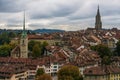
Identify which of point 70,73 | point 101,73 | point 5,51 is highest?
point 5,51

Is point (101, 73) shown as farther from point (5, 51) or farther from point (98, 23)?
point (98, 23)

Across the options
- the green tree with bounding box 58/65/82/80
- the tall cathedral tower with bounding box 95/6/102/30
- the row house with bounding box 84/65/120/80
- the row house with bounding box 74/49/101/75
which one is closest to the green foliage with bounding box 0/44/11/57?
the row house with bounding box 74/49/101/75

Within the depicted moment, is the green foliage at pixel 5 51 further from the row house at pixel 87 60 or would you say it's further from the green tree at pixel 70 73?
the green tree at pixel 70 73

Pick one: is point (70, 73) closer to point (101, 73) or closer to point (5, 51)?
point (101, 73)

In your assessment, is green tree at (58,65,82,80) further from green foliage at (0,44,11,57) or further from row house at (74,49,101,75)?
green foliage at (0,44,11,57)

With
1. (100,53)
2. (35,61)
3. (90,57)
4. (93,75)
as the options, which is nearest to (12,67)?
(35,61)

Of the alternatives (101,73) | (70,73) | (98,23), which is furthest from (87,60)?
(98,23)

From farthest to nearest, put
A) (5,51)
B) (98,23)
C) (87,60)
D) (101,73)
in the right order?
1. (98,23)
2. (5,51)
3. (87,60)
4. (101,73)

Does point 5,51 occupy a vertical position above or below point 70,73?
above

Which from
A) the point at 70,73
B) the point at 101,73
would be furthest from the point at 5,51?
the point at 101,73

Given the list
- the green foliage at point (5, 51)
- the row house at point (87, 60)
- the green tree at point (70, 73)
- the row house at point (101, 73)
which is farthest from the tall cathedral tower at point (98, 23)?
the green tree at point (70, 73)

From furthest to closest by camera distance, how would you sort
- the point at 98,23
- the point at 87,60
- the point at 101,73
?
the point at 98,23 → the point at 87,60 → the point at 101,73

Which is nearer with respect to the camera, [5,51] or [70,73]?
[70,73]

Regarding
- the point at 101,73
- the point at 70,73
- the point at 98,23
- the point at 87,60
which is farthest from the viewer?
the point at 98,23
